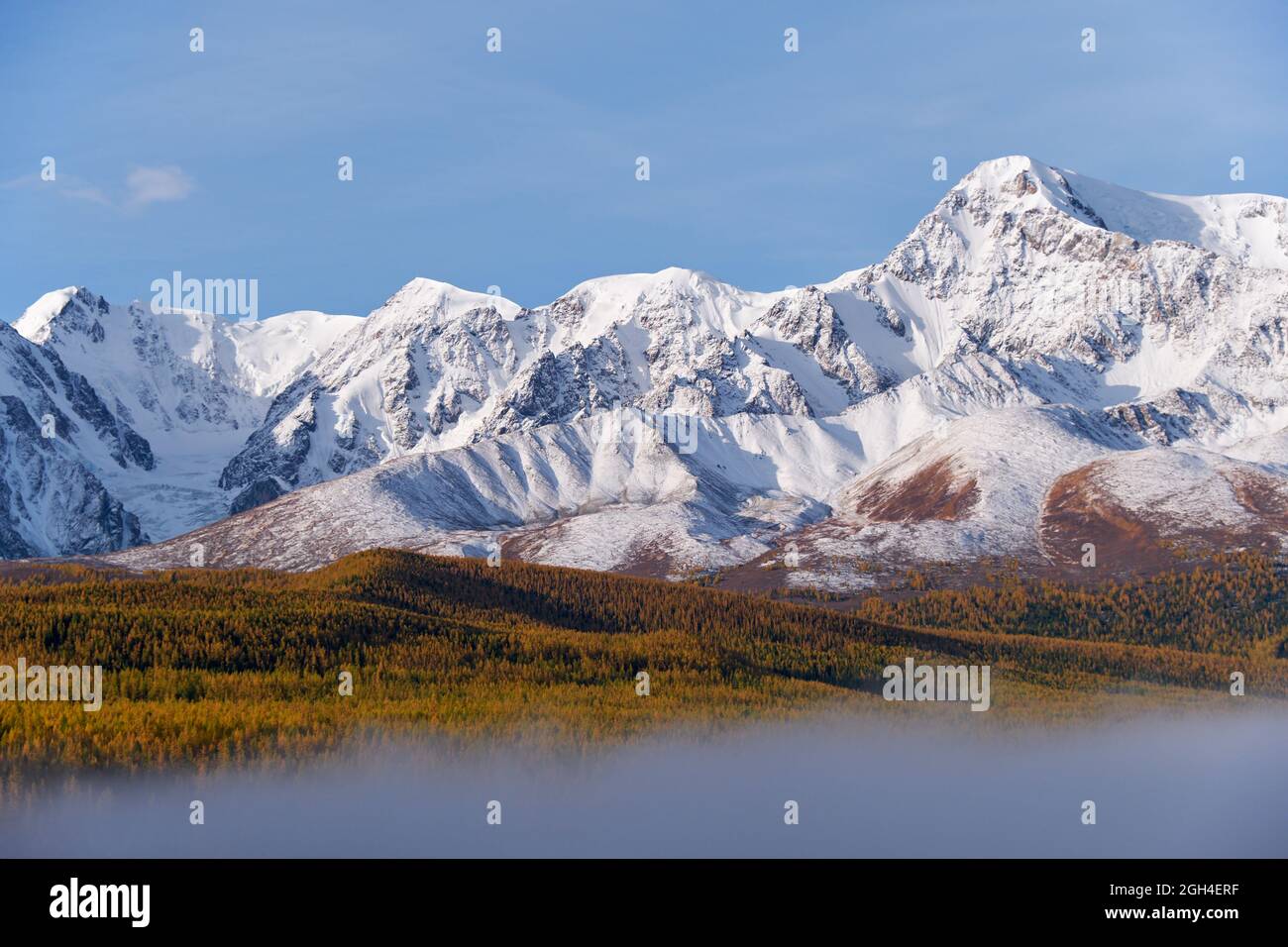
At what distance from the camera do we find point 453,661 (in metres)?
118

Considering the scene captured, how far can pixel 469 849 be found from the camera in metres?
64.7

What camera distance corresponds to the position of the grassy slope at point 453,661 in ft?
283

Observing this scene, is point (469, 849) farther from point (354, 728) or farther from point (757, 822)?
point (354, 728)

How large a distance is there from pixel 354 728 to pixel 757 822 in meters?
28.9

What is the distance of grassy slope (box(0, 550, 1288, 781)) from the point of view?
86188 millimetres
